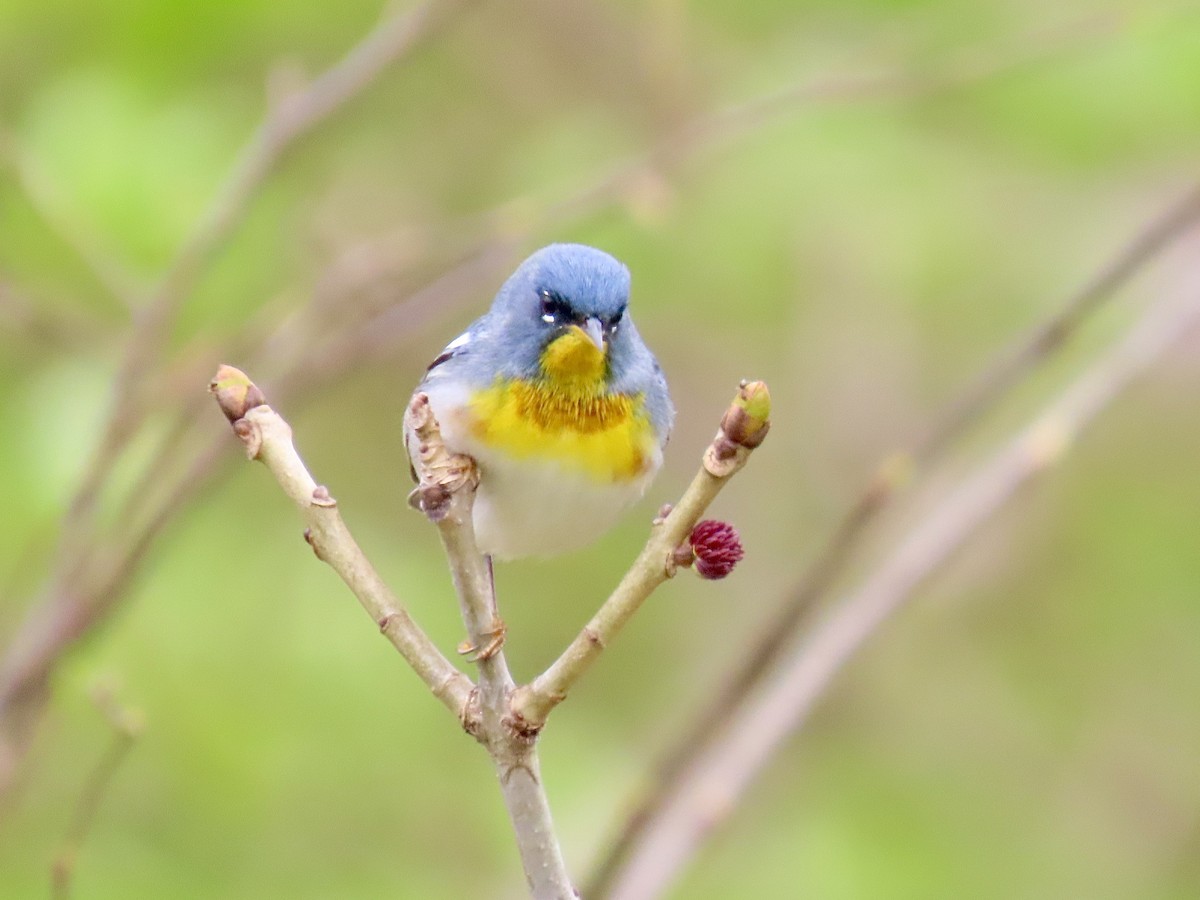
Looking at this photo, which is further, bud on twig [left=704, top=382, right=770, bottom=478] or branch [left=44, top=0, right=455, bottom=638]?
branch [left=44, top=0, right=455, bottom=638]

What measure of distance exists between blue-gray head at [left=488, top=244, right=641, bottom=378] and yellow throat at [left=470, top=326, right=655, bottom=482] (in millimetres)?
22

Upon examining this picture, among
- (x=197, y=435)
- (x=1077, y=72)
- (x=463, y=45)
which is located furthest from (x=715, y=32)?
(x=197, y=435)

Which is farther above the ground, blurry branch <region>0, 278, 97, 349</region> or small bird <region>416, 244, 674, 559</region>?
blurry branch <region>0, 278, 97, 349</region>

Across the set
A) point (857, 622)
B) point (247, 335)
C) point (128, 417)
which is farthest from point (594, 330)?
point (247, 335)

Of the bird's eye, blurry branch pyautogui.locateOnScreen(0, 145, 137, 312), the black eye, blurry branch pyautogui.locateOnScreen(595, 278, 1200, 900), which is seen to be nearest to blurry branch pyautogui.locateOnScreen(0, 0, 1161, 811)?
blurry branch pyautogui.locateOnScreen(0, 145, 137, 312)

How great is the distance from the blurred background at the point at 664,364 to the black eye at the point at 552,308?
766 mm

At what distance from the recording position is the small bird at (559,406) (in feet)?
8.34

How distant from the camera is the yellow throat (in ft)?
8.34

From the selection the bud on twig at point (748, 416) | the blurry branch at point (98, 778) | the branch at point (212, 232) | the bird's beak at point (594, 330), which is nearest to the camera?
the bud on twig at point (748, 416)

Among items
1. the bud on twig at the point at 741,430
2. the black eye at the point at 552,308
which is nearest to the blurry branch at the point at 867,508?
the black eye at the point at 552,308

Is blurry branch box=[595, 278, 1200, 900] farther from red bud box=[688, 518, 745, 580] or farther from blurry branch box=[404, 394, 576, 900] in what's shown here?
red bud box=[688, 518, 745, 580]

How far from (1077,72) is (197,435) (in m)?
2.41

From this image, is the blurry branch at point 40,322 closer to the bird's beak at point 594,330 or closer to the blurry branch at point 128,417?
the blurry branch at point 128,417

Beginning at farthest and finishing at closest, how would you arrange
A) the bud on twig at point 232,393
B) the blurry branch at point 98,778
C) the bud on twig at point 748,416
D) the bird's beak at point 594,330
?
1. the bird's beak at point 594,330
2. the blurry branch at point 98,778
3. the bud on twig at point 232,393
4. the bud on twig at point 748,416
